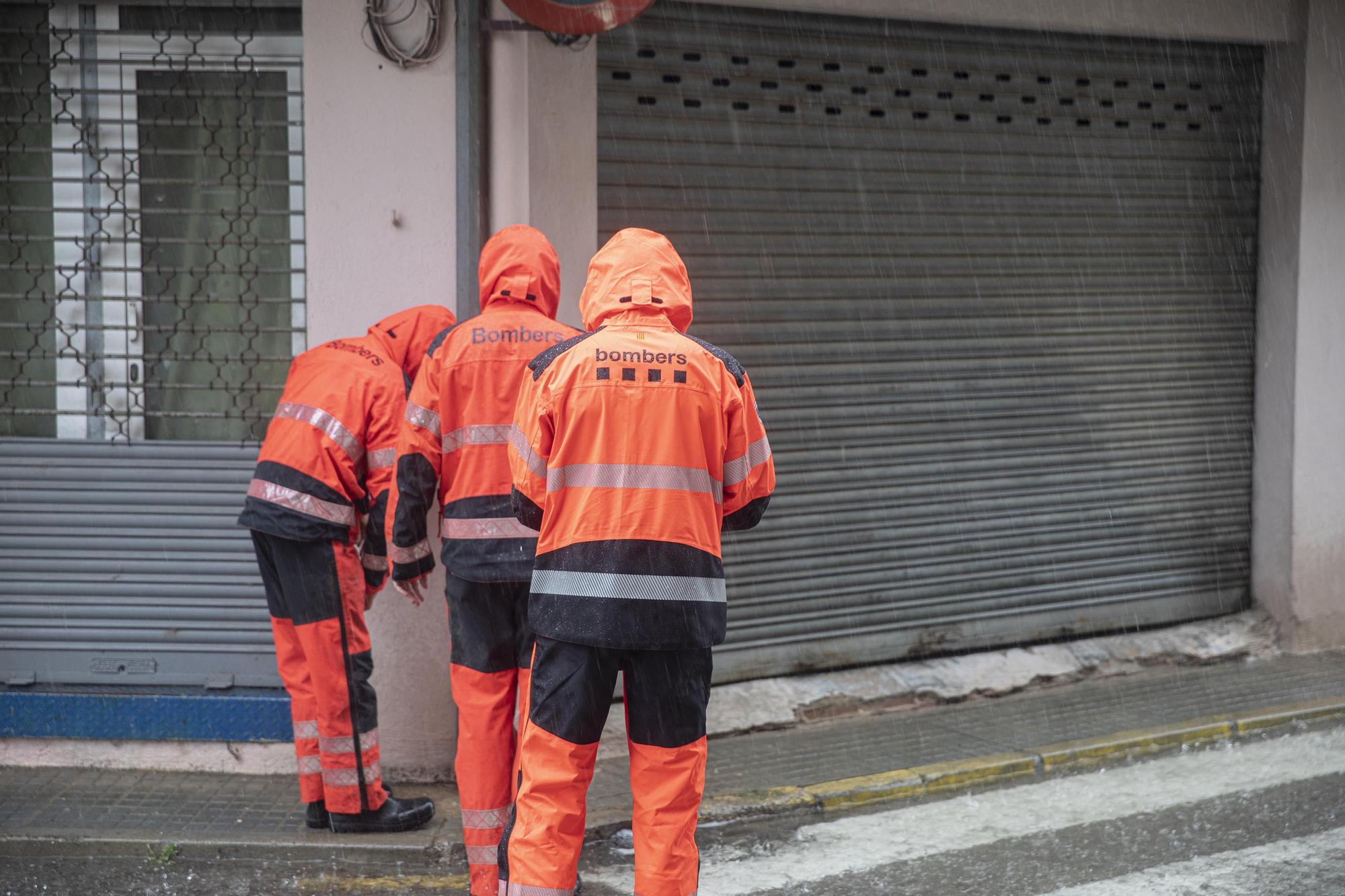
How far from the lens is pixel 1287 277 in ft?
26.7

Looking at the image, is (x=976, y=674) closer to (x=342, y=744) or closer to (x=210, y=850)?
(x=342, y=744)

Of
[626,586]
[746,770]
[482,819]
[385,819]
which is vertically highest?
[626,586]

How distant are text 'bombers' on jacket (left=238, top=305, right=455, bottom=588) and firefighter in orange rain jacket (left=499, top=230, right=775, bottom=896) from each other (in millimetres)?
1450

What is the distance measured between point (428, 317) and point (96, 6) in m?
2.35

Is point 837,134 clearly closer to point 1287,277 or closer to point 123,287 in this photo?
point 1287,277

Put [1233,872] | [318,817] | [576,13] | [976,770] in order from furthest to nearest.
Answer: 1. [976,770]
2. [576,13]
3. [318,817]
4. [1233,872]

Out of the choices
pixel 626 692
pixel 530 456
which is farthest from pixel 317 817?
pixel 530 456

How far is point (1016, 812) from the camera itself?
17.9ft

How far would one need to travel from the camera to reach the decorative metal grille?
19.5 ft

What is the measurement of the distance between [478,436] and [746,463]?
1103mm

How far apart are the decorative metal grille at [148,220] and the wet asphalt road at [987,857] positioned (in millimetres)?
2168

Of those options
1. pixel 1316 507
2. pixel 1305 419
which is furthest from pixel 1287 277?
pixel 1316 507

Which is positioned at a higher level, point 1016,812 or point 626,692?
point 626,692

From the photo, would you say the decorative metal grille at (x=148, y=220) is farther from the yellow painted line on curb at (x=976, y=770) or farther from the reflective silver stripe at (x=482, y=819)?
the yellow painted line on curb at (x=976, y=770)
